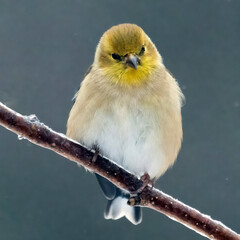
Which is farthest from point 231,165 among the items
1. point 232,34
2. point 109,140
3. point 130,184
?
point 130,184

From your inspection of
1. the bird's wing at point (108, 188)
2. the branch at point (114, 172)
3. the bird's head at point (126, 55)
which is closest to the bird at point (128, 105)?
the bird's head at point (126, 55)

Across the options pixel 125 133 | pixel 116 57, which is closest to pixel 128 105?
pixel 125 133

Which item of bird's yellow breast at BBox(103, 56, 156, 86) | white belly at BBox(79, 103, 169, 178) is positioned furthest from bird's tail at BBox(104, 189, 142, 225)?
bird's yellow breast at BBox(103, 56, 156, 86)

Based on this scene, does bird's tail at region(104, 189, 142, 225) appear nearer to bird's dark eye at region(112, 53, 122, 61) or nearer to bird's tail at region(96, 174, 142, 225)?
bird's tail at region(96, 174, 142, 225)

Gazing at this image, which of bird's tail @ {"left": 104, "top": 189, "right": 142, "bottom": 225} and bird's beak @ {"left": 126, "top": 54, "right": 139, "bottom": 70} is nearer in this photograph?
bird's beak @ {"left": 126, "top": 54, "right": 139, "bottom": 70}

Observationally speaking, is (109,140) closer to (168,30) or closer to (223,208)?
(223,208)

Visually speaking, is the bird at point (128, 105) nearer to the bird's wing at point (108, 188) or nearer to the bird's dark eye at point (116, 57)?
the bird's dark eye at point (116, 57)

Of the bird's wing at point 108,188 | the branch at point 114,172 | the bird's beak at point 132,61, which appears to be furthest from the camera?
the bird's wing at point 108,188

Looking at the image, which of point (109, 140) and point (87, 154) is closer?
point (87, 154)
